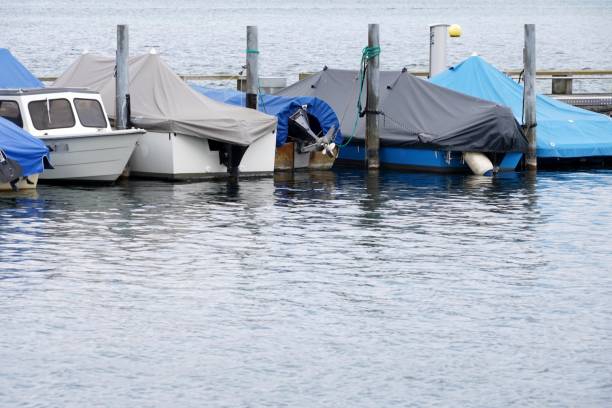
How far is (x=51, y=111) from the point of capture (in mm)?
27375

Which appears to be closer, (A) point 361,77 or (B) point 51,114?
(B) point 51,114

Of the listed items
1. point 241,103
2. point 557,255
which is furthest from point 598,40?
point 557,255

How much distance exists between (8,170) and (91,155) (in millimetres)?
2344

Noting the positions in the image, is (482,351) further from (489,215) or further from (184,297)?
(489,215)

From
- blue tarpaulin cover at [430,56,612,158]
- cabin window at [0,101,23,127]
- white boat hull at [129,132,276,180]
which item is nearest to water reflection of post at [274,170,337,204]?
white boat hull at [129,132,276,180]

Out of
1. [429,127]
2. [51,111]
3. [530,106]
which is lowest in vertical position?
[429,127]

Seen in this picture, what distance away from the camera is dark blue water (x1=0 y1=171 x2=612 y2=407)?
43.5ft

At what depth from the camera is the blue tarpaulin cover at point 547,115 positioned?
31.8 metres

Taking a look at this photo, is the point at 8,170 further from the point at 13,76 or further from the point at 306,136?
the point at 13,76

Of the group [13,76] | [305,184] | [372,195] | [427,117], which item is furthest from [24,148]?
[427,117]

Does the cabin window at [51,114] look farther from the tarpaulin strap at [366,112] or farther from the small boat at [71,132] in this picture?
the tarpaulin strap at [366,112]

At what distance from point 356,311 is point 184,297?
2143 mm

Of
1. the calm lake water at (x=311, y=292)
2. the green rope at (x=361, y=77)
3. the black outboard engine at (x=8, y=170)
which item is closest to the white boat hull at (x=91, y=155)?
the calm lake water at (x=311, y=292)

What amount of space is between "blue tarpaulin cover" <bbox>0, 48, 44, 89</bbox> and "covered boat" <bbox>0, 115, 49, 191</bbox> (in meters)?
6.54
